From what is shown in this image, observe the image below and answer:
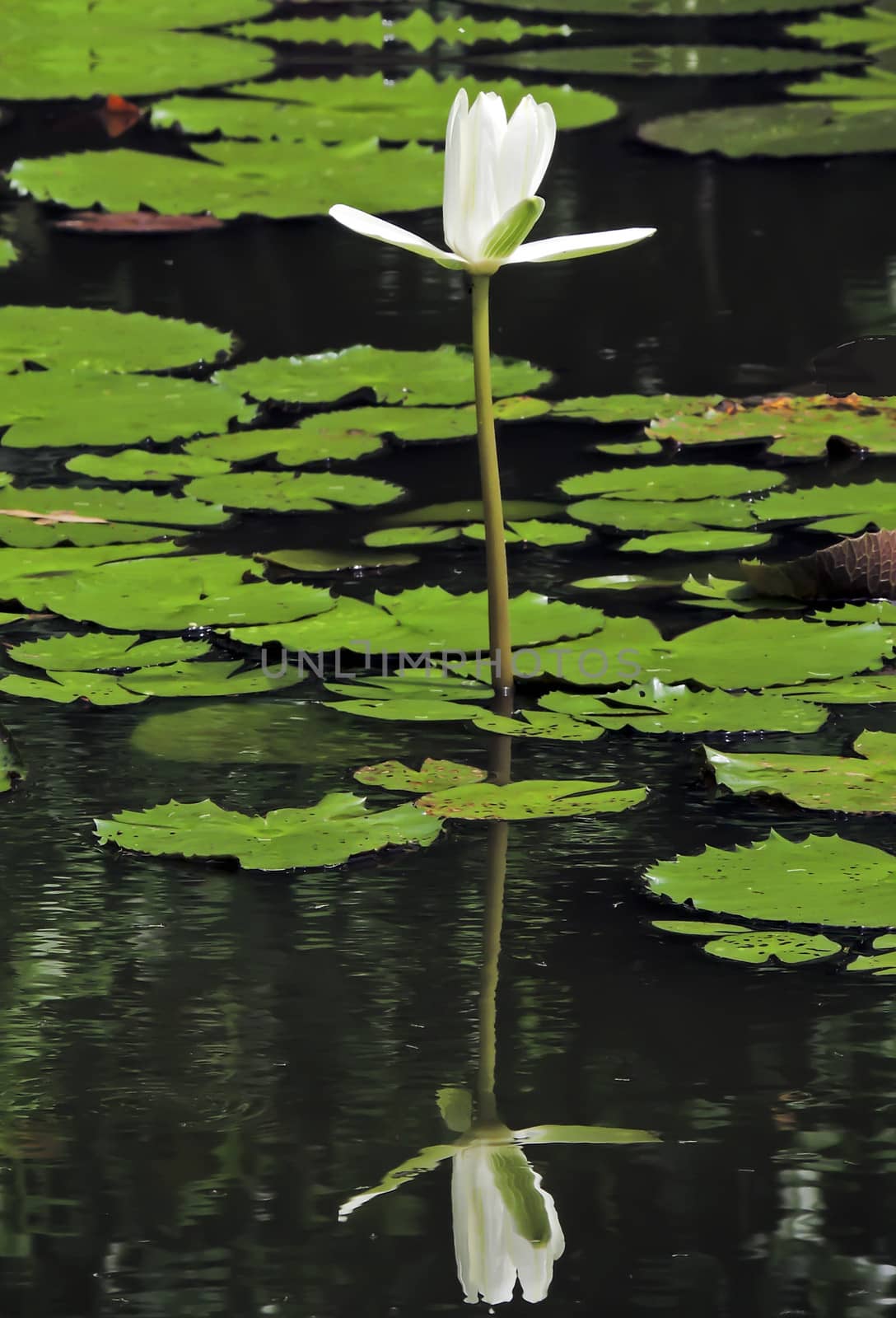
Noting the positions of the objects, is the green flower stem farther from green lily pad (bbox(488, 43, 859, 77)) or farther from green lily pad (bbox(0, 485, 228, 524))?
green lily pad (bbox(488, 43, 859, 77))

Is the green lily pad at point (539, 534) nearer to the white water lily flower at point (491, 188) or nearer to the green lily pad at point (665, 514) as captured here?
the green lily pad at point (665, 514)

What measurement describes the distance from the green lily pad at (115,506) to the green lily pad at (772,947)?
3.72ft

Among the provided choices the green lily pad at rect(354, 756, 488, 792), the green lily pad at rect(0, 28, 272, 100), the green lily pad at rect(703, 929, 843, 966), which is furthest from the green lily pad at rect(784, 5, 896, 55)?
the green lily pad at rect(703, 929, 843, 966)

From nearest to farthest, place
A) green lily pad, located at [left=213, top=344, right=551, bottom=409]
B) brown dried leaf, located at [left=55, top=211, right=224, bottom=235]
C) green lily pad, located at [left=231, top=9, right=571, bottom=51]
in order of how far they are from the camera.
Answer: green lily pad, located at [left=213, top=344, right=551, bottom=409], brown dried leaf, located at [left=55, top=211, right=224, bottom=235], green lily pad, located at [left=231, top=9, right=571, bottom=51]

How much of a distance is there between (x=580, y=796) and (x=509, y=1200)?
594 millimetres

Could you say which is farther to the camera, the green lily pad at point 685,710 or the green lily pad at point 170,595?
the green lily pad at point 170,595

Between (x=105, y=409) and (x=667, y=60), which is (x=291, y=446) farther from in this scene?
(x=667, y=60)

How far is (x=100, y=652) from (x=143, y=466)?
623 millimetres

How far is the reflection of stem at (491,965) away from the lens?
1.27 metres

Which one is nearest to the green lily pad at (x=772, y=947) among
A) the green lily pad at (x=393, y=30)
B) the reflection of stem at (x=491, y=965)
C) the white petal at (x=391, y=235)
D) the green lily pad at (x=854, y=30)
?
the reflection of stem at (x=491, y=965)

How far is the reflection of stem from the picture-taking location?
4.16 ft

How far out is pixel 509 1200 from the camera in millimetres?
1144

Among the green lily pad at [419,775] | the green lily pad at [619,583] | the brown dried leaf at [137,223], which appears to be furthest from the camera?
the brown dried leaf at [137,223]

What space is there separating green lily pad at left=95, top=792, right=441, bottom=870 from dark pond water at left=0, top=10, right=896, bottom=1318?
0.02m
